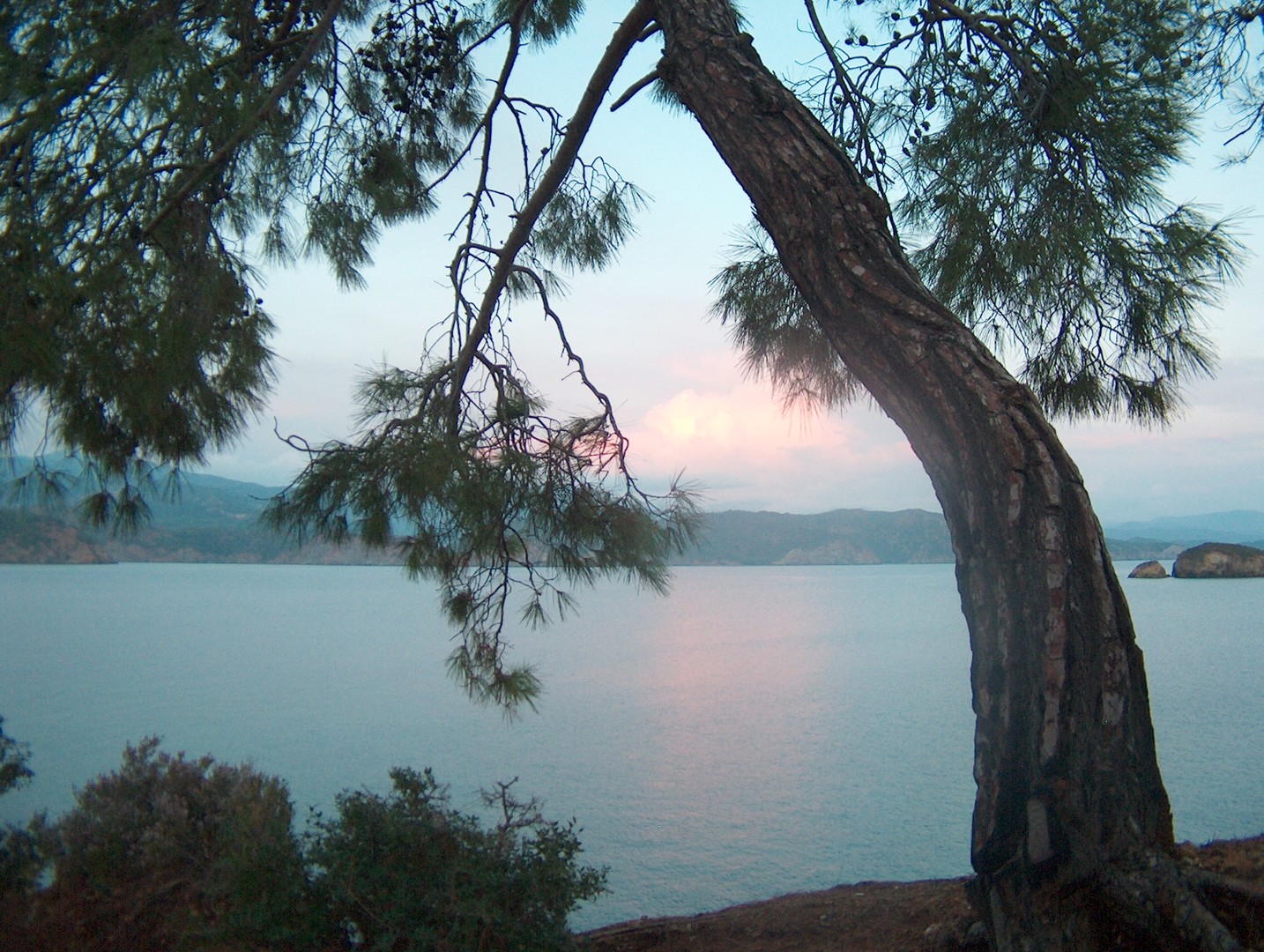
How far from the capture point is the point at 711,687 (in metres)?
4.98

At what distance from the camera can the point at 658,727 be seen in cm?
407

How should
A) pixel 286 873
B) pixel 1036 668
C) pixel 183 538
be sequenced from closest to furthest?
1. pixel 1036 668
2. pixel 286 873
3. pixel 183 538

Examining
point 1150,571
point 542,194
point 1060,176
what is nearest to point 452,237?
point 542,194

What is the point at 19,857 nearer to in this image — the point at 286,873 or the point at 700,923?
the point at 286,873

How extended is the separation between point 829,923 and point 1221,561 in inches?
442

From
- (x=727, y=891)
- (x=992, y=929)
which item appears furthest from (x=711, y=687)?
(x=992, y=929)

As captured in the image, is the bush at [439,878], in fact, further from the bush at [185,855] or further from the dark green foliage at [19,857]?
the dark green foliage at [19,857]

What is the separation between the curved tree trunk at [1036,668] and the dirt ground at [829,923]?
1.88 feet

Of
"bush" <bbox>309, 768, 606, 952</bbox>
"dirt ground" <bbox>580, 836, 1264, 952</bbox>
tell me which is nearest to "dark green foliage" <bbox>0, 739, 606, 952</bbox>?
"bush" <bbox>309, 768, 606, 952</bbox>

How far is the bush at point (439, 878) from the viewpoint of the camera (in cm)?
163

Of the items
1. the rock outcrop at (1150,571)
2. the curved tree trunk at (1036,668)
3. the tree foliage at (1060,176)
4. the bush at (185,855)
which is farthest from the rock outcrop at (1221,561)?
the bush at (185,855)

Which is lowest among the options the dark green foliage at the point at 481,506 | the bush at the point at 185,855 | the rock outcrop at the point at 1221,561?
the bush at the point at 185,855

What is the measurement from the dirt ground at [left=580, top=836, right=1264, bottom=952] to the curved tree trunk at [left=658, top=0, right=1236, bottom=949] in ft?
1.88

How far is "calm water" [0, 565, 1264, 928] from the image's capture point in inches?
108
